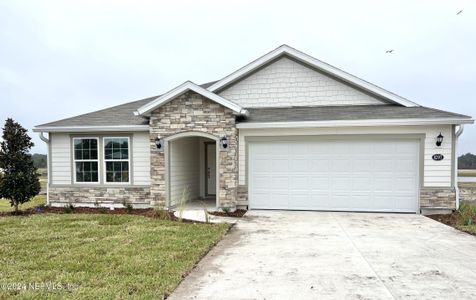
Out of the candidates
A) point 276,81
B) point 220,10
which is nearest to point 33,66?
point 220,10

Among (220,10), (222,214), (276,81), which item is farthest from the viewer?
(220,10)

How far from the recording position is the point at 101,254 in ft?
17.5

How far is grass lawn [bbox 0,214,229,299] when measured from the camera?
3.99 meters

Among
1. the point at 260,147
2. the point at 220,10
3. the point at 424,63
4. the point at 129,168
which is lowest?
the point at 129,168

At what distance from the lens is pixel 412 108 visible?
32.8 ft

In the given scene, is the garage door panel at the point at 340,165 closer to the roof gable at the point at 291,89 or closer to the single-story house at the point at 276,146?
the single-story house at the point at 276,146

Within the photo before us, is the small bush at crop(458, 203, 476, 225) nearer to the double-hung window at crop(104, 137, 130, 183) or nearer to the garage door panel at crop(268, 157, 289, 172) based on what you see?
the garage door panel at crop(268, 157, 289, 172)

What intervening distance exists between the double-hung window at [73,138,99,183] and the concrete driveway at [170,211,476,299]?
6.25m

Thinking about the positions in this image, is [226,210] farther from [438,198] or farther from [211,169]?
[438,198]

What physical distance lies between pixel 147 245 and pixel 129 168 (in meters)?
5.32

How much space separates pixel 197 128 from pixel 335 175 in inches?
185

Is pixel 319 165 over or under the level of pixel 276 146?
under

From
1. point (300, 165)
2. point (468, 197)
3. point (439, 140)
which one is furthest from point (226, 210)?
point (468, 197)

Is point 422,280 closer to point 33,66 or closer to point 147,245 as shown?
point 147,245
